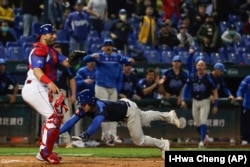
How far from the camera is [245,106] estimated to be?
18.8 meters

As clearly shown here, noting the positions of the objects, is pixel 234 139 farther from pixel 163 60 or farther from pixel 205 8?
pixel 205 8

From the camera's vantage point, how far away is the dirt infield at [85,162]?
11625 millimetres

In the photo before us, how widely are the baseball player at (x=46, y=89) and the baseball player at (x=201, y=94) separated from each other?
6.15 m

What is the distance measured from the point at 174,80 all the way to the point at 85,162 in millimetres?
6891

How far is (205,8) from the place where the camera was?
23.4 metres

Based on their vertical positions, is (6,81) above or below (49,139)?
above

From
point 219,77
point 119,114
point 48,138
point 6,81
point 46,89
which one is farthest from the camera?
point 219,77

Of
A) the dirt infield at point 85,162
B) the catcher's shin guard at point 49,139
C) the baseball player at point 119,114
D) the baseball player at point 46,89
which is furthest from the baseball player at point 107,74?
the catcher's shin guard at point 49,139

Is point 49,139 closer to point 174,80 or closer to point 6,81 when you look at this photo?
point 6,81

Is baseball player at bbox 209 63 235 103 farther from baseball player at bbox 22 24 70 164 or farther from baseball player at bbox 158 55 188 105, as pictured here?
baseball player at bbox 22 24 70 164

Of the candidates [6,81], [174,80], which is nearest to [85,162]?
[6,81]

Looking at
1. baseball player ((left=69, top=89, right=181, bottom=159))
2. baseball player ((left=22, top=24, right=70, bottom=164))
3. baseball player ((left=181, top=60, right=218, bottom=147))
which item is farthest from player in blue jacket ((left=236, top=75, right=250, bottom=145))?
baseball player ((left=22, top=24, right=70, bottom=164))

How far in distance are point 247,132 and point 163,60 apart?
307 centimetres

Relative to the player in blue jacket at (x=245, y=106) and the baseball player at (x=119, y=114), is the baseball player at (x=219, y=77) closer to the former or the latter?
the player in blue jacket at (x=245, y=106)
